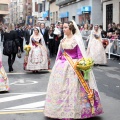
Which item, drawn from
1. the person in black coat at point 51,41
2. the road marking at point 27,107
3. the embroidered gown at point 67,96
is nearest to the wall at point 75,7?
the person in black coat at point 51,41

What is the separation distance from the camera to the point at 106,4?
100 ft

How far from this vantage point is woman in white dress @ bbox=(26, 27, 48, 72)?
13430 millimetres

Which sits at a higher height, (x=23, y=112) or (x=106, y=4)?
(x=106, y=4)

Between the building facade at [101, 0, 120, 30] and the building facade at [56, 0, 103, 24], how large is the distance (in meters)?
4.23

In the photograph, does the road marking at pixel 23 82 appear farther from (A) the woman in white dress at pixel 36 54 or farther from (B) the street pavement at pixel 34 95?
(A) the woman in white dress at pixel 36 54

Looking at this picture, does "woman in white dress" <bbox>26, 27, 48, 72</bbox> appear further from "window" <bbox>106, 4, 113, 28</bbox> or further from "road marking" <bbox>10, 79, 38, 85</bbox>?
"window" <bbox>106, 4, 113, 28</bbox>

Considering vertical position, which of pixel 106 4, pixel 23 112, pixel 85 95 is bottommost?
pixel 23 112

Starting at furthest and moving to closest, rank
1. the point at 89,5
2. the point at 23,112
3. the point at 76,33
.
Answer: the point at 89,5 < the point at 23,112 < the point at 76,33

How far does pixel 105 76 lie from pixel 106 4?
1876 cm

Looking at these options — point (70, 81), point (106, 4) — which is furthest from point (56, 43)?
point (70, 81)

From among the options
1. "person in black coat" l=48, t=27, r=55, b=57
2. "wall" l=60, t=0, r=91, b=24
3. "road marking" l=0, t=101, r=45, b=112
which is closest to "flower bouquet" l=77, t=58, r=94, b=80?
"road marking" l=0, t=101, r=45, b=112

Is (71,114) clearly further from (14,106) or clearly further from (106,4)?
(106,4)

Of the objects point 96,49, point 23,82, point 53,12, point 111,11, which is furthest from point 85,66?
point 53,12

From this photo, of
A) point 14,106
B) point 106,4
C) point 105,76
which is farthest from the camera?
point 106,4
